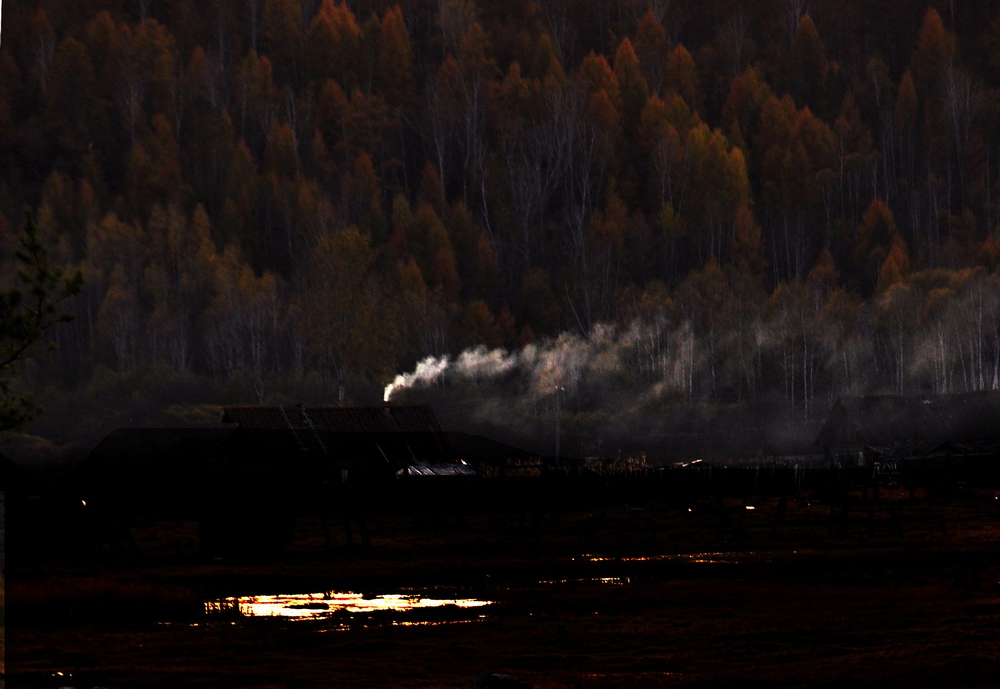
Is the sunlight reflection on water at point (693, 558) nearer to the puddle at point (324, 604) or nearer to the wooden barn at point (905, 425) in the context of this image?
the puddle at point (324, 604)

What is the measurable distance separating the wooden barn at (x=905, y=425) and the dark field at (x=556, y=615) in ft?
102

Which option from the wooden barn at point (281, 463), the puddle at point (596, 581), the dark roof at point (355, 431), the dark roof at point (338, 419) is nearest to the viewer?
the puddle at point (596, 581)

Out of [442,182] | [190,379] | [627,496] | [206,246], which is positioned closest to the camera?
[627,496]

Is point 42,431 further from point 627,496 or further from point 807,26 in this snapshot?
point 807,26

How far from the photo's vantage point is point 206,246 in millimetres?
144375

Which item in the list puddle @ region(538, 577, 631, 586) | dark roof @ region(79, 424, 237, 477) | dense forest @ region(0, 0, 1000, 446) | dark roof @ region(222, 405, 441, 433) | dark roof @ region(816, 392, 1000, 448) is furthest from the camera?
dense forest @ region(0, 0, 1000, 446)

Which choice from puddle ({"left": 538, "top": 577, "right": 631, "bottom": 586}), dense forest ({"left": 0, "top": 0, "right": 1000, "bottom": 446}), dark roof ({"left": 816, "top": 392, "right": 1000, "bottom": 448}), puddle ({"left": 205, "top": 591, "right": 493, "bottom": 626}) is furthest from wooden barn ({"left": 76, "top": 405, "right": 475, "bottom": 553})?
dense forest ({"left": 0, "top": 0, "right": 1000, "bottom": 446})

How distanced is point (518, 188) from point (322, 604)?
126m

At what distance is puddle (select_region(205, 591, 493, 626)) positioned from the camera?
32.4 metres

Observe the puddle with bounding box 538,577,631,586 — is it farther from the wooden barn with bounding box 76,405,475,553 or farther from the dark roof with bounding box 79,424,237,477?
the dark roof with bounding box 79,424,237,477

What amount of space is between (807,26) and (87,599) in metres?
160

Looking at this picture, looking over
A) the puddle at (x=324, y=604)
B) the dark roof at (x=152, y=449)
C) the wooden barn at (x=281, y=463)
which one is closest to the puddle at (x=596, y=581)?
the puddle at (x=324, y=604)

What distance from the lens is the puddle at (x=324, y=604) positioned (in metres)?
32.4

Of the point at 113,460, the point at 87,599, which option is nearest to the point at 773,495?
the point at 113,460
